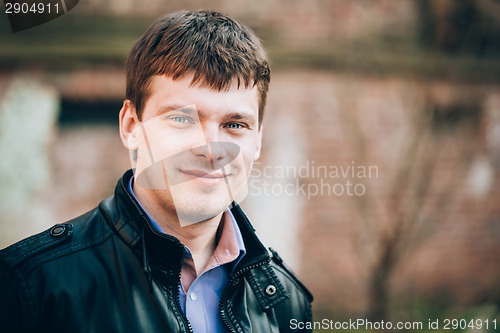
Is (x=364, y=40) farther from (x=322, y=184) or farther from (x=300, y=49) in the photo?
(x=322, y=184)

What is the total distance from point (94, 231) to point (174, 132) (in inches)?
15.7

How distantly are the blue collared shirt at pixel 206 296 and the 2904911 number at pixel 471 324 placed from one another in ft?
9.96

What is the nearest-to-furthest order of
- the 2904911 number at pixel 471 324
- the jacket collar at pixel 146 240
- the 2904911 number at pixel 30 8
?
the jacket collar at pixel 146 240, the 2904911 number at pixel 30 8, the 2904911 number at pixel 471 324


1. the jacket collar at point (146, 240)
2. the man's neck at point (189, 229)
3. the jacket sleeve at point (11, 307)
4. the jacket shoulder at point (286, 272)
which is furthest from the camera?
the jacket shoulder at point (286, 272)

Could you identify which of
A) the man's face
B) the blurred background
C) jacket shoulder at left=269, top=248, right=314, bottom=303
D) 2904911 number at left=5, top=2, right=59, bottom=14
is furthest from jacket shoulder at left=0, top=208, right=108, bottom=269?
the blurred background

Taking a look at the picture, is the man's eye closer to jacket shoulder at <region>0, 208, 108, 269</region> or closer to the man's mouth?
the man's mouth

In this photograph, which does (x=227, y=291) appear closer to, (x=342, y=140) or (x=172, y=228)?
(x=172, y=228)

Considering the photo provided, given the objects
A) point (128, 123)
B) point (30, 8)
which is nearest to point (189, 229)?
point (128, 123)

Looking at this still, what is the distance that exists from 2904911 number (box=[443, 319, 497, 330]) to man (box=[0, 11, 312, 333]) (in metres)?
2.84

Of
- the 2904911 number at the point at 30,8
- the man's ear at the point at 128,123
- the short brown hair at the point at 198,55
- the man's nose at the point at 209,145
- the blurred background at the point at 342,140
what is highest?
the 2904911 number at the point at 30,8

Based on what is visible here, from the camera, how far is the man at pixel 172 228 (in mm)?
1271

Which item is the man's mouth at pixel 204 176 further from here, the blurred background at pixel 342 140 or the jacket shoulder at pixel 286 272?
the blurred background at pixel 342 140

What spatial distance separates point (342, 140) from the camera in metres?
3.94

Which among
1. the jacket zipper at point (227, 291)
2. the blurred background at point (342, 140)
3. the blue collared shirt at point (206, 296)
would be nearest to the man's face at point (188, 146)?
the blue collared shirt at point (206, 296)
